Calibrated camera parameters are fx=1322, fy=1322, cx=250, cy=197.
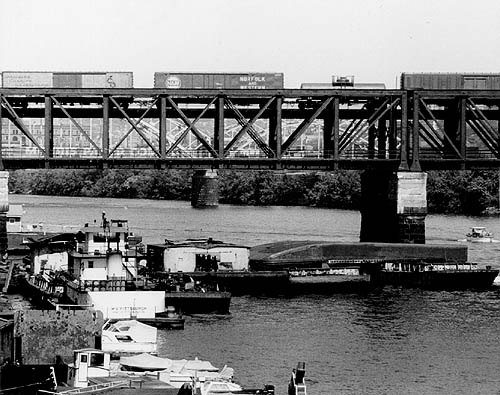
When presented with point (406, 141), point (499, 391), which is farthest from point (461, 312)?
point (406, 141)

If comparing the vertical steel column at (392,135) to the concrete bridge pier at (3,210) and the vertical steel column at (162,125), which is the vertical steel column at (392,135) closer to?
the vertical steel column at (162,125)

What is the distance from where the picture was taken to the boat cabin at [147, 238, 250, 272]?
360ft

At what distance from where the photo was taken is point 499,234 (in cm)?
19475

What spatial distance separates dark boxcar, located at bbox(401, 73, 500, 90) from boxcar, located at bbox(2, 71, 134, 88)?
3035 centimetres

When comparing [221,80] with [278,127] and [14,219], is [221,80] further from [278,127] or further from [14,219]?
[14,219]

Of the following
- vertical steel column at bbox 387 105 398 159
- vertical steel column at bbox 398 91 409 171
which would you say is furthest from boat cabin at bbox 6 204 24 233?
vertical steel column at bbox 398 91 409 171

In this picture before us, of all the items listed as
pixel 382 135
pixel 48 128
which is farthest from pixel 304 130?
pixel 48 128

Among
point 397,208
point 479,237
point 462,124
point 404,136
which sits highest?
point 462,124

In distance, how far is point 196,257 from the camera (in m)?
111

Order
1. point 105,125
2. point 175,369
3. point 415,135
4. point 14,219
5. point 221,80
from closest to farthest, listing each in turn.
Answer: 1. point 175,369
2. point 105,125
3. point 415,135
4. point 221,80
5. point 14,219

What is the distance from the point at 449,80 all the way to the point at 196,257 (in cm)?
4782

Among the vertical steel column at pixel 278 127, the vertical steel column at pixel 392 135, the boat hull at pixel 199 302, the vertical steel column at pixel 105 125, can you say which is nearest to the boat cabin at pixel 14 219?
the vertical steel column at pixel 105 125

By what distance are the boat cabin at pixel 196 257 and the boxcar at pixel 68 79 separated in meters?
34.6

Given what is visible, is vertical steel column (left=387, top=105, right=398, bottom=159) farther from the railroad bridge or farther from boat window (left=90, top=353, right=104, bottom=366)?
boat window (left=90, top=353, right=104, bottom=366)
